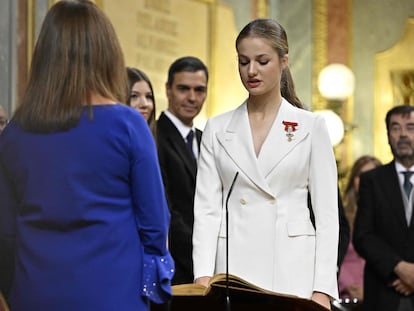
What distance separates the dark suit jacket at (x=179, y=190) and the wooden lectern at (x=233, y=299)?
1895 mm

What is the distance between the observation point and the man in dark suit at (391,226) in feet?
21.5

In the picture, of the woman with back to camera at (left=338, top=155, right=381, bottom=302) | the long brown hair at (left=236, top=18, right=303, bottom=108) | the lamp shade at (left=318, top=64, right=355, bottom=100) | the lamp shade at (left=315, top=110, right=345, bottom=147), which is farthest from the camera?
the lamp shade at (left=318, top=64, right=355, bottom=100)

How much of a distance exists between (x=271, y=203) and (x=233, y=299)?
1.87ft

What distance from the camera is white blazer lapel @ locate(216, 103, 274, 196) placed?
410cm

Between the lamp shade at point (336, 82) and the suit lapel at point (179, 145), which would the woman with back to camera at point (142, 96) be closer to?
the suit lapel at point (179, 145)

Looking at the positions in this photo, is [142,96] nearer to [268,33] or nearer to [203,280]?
[268,33]

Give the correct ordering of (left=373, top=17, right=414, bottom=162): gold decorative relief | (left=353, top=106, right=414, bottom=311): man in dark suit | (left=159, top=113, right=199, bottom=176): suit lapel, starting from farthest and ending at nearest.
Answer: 1. (left=373, top=17, right=414, bottom=162): gold decorative relief
2. (left=353, top=106, right=414, bottom=311): man in dark suit
3. (left=159, top=113, right=199, bottom=176): suit lapel

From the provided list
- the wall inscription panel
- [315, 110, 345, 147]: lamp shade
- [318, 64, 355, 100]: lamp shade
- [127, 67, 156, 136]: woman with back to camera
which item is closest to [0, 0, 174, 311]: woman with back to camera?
[127, 67, 156, 136]: woman with back to camera

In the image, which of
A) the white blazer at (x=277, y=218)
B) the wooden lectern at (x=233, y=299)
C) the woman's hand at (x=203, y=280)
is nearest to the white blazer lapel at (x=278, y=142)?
the white blazer at (x=277, y=218)

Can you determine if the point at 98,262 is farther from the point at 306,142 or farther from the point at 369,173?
the point at 369,173

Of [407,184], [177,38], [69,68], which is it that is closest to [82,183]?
[69,68]

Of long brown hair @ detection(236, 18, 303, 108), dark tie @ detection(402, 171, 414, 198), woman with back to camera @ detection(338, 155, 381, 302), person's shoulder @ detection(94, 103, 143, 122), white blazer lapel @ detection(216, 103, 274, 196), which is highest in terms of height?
long brown hair @ detection(236, 18, 303, 108)

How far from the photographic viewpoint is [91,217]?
126 inches

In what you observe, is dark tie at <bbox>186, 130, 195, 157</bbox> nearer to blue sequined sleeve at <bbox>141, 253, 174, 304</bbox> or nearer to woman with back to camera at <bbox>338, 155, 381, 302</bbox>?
blue sequined sleeve at <bbox>141, 253, 174, 304</bbox>
